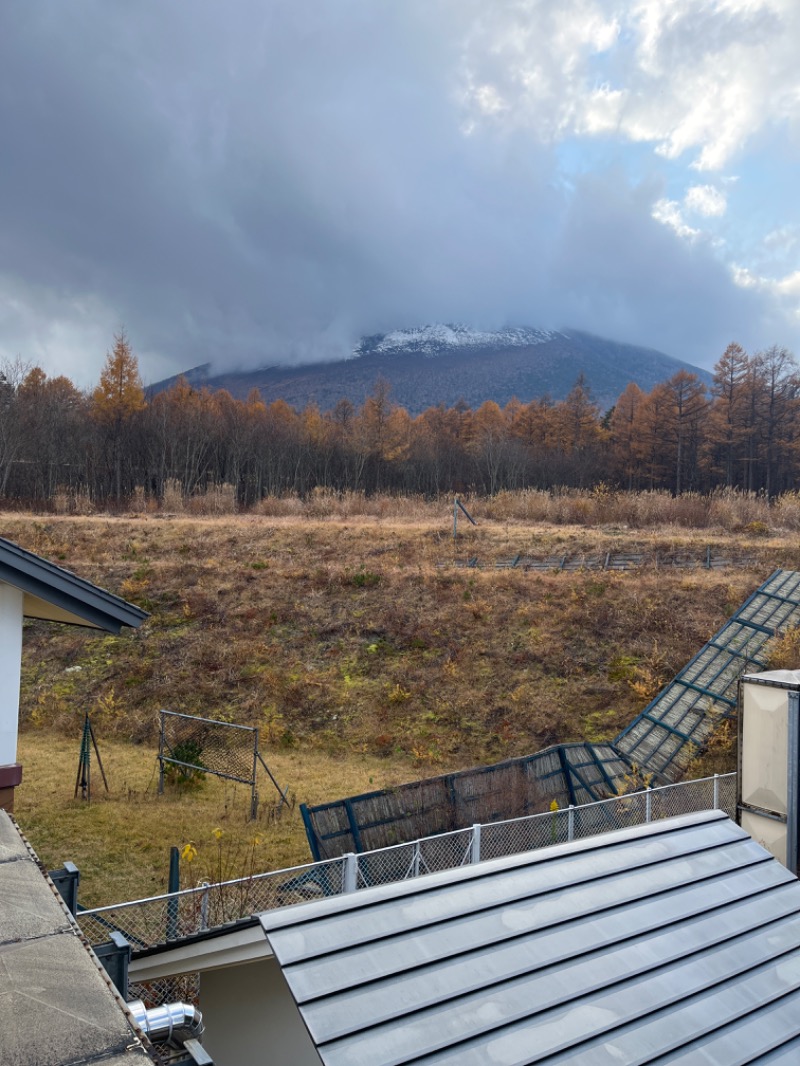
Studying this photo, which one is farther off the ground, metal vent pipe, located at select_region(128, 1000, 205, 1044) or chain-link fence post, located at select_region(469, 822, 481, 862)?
metal vent pipe, located at select_region(128, 1000, 205, 1044)

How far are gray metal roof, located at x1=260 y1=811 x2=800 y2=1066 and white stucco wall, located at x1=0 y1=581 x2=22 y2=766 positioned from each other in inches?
171

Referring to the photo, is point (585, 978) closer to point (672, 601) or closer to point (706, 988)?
point (706, 988)

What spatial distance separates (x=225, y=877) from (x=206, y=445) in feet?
155

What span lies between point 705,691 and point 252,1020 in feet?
36.5

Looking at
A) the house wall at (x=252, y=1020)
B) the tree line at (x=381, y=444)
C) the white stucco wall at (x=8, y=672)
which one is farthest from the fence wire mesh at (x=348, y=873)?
the tree line at (x=381, y=444)

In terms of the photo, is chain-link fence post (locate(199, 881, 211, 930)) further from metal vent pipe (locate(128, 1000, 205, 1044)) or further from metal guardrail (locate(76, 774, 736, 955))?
metal vent pipe (locate(128, 1000, 205, 1044))

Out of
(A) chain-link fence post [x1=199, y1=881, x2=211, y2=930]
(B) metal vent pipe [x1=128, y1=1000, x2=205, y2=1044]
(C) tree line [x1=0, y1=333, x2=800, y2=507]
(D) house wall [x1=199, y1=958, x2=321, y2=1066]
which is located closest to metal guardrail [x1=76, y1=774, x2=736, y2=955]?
(A) chain-link fence post [x1=199, y1=881, x2=211, y2=930]

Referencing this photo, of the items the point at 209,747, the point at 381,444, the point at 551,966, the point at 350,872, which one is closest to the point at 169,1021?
the point at 551,966

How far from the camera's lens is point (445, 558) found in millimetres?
24734

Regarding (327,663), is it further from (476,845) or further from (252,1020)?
(252,1020)

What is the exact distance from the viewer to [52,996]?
9.36 feet

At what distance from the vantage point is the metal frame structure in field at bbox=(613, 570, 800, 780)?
526 inches

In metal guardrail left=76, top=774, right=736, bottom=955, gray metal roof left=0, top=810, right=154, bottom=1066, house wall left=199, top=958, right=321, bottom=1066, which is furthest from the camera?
metal guardrail left=76, top=774, right=736, bottom=955

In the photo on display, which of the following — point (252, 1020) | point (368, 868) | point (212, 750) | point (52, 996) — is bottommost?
point (212, 750)
